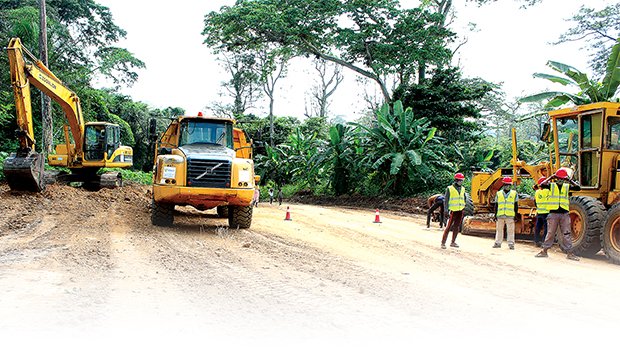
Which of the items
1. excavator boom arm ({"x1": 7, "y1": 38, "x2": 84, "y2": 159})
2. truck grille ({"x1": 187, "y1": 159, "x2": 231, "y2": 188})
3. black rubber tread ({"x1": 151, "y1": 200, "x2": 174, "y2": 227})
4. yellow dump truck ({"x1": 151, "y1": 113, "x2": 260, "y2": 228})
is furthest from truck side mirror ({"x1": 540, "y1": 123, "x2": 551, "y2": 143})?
excavator boom arm ({"x1": 7, "y1": 38, "x2": 84, "y2": 159})

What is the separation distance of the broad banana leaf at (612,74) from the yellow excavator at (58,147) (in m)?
16.2

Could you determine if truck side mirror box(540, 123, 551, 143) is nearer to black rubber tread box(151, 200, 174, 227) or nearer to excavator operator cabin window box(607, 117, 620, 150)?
excavator operator cabin window box(607, 117, 620, 150)

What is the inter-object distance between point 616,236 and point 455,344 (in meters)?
6.66

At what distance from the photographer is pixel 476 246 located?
11594mm

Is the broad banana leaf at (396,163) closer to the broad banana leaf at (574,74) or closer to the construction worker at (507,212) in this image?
the broad banana leaf at (574,74)

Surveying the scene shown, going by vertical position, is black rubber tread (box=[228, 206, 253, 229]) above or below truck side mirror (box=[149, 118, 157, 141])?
below

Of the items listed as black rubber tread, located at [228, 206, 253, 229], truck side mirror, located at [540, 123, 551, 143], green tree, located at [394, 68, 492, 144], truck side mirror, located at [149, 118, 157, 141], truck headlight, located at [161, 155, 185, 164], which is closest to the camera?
truck headlight, located at [161, 155, 185, 164]

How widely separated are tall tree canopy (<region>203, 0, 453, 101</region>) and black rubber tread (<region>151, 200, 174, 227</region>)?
1754 centimetres

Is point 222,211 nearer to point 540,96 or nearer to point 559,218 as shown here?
point 559,218

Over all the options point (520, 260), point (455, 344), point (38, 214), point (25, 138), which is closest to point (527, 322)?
point (455, 344)

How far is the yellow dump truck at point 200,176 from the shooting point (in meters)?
11.5

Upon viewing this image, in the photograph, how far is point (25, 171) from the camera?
1483cm

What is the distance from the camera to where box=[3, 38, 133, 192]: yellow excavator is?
1473 cm

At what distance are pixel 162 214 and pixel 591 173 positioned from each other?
30.5ft
